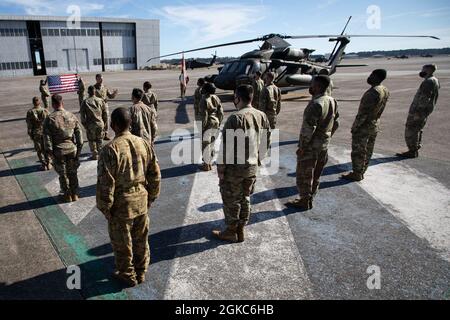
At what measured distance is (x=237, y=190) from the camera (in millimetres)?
4164

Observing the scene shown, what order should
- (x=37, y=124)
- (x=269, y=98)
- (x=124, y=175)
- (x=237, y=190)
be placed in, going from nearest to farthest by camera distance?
→ (x=124, y=175), (x=237, y=190), (x=37, y=124), (x=269, y=98)

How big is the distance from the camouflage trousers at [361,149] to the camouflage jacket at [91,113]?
5.65m

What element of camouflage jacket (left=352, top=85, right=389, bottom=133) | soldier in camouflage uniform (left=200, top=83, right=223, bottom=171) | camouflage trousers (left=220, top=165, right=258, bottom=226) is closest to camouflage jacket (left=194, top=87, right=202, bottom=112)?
Result: soldier in camouflage uniform (left=200, top=83, right=223, bottom=171)

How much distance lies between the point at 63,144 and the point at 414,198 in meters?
6.18

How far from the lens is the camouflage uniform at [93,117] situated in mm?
7207

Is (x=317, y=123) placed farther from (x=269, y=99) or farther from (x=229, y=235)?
(x=269, y=99)

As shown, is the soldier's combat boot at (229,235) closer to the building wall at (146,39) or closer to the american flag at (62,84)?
the american flag at (62,84)

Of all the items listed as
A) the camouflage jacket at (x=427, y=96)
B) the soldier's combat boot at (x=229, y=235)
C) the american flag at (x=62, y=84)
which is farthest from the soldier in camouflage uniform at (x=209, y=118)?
the american flag at (x=62, y=84)

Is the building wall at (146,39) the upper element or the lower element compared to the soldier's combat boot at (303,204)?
upper

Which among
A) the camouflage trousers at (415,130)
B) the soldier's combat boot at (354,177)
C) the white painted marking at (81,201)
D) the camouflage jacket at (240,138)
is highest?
the camouflage jacket at (240,138)

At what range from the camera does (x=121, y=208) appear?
3.16 metres

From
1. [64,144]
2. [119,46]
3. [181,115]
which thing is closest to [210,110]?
[64,144]

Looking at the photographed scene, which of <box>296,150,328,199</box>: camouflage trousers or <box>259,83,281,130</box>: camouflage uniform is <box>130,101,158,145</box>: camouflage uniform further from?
<box>259,83,281,130</box>: camouflage uniform

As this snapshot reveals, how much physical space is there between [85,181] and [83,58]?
54285 mm
